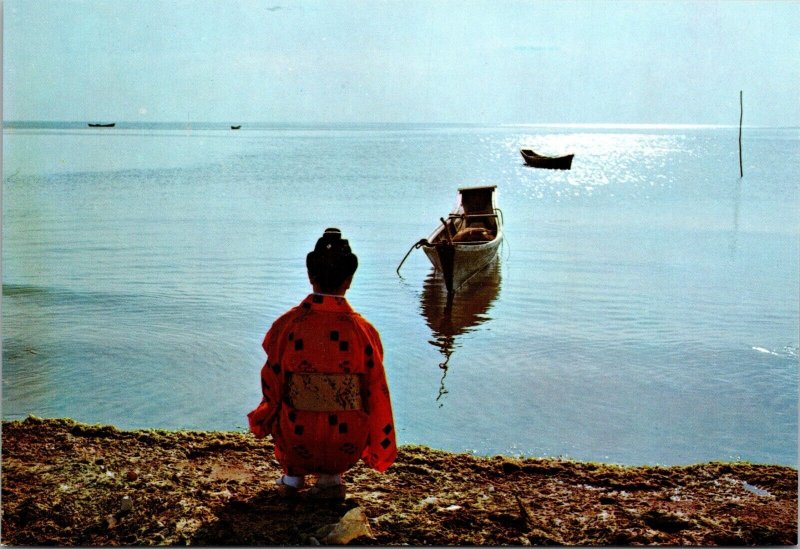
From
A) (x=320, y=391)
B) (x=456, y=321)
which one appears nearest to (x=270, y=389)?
(x=320, y=391)

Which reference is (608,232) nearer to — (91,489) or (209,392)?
(209,392)

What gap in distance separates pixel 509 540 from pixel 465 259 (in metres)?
6.99

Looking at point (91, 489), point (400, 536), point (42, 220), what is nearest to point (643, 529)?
point (400, 536)

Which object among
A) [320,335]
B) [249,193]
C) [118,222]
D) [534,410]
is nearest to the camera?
[320,335]

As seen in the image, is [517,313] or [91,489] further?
[517,313]

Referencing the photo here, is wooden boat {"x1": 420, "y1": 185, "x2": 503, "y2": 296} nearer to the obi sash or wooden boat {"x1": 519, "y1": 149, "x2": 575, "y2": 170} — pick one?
the obi sash

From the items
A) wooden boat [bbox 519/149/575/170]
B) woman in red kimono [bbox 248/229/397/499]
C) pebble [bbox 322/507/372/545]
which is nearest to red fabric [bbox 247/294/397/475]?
woman in red kimono [bbox 248/229/397/499]

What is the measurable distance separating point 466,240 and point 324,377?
928 centimetres

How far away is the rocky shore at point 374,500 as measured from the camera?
11.0ft

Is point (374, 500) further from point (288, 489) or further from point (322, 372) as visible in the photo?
point (322, 372)

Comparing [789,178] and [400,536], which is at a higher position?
[789,178]

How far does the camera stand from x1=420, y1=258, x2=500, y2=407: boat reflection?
26.1ft

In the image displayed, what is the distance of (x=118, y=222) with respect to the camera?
1538cm

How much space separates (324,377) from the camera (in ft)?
10.9
